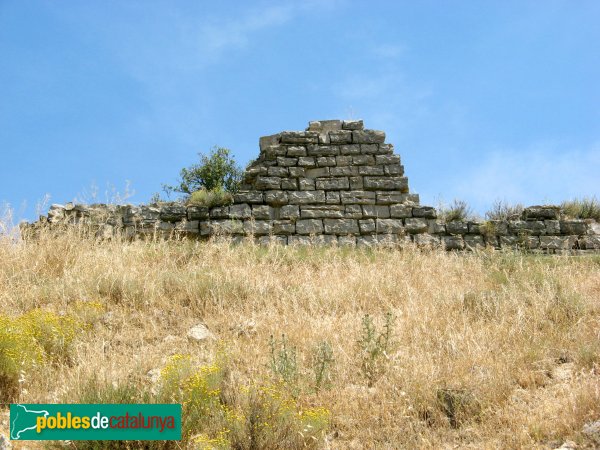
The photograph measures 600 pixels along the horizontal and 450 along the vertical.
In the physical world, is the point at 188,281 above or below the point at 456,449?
above

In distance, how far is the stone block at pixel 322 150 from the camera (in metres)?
11.9

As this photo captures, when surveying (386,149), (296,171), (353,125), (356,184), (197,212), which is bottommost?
(197,212)

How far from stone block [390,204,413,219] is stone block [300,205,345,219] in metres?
1.04

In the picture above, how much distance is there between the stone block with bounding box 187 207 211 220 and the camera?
1138 cm

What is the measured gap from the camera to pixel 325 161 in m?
11.9

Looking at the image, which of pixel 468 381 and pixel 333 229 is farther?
pixel 333 229

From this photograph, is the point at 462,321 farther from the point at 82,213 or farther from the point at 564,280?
the point at 82,213

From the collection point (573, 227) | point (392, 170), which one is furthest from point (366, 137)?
point (573, 227)

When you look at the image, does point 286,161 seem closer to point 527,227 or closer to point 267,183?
point 267,183

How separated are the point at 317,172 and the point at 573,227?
5.30 meters

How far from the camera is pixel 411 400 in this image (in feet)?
14.2

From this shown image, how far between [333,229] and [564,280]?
198 inches

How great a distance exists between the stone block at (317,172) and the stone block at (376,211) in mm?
1048

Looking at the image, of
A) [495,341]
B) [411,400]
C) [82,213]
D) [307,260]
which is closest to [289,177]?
[307,260]
